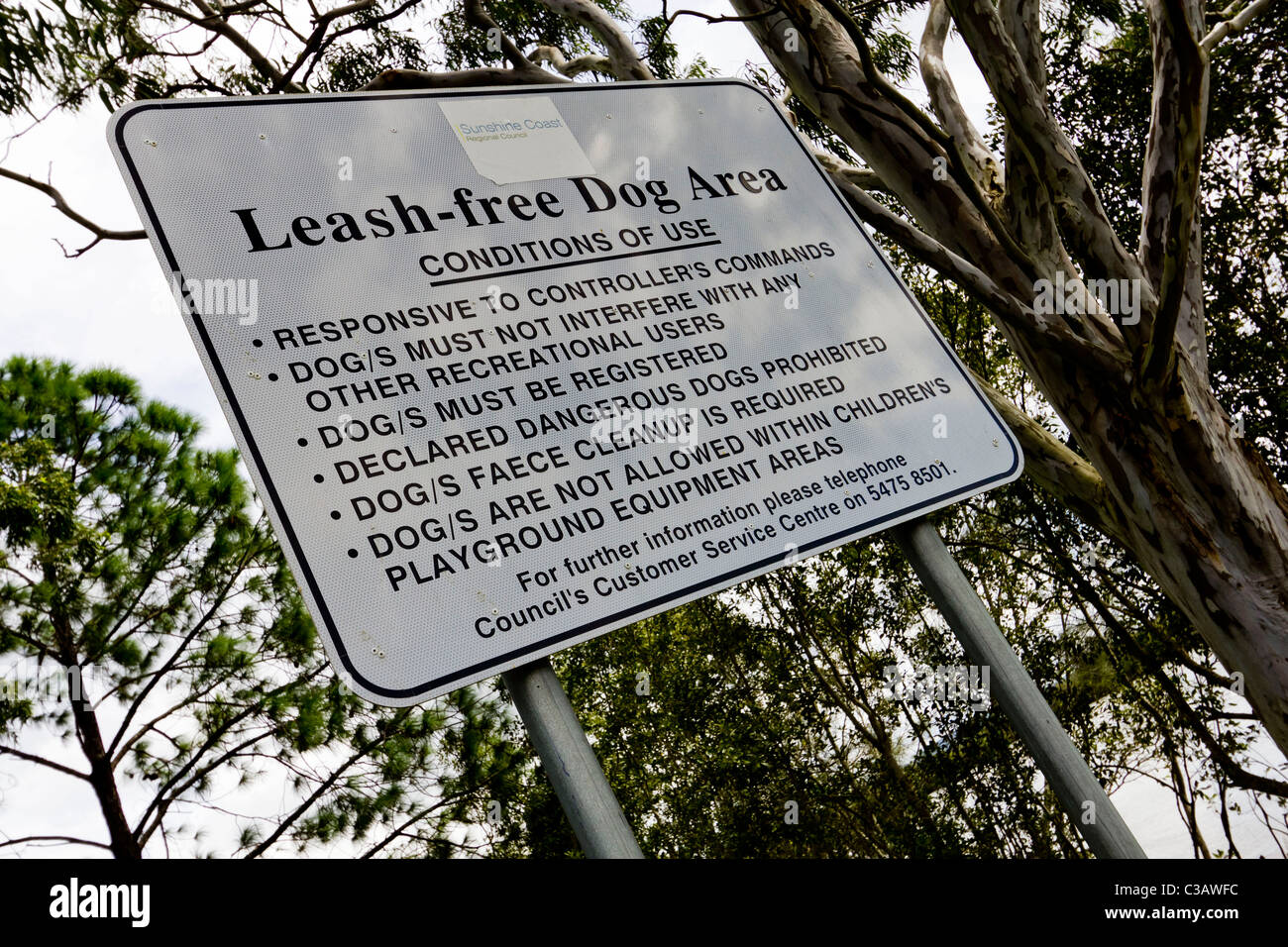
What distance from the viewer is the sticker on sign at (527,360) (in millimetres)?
1002

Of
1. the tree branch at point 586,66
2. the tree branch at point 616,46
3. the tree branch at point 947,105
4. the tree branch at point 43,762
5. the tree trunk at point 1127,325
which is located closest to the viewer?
the tree trunk at point 1127,325

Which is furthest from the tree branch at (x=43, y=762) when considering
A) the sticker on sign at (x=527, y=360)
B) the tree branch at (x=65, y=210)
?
the sticker on sign at (x=527, y=360)

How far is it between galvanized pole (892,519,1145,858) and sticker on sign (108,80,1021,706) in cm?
7

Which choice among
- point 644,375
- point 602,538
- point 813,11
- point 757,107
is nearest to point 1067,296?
point 813,11

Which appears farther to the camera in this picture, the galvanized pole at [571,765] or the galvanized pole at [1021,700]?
the galvanized pole at [1021,700]

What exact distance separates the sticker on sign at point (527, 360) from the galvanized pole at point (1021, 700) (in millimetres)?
75

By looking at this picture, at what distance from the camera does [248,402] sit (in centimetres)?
100

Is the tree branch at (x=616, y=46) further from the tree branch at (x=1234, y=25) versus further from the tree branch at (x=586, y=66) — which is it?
the tree branch at (x=1234, y=25)

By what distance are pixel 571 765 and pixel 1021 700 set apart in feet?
2.10

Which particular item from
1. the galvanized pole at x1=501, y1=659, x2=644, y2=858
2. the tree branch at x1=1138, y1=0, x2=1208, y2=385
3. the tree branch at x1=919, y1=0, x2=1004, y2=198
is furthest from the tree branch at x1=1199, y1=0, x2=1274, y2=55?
the galvanized pole at x1=501, y1=659, x2=644, y2=858

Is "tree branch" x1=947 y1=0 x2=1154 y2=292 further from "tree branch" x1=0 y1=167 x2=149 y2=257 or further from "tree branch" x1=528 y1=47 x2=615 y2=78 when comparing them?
"tree branch" x1=0 y1=167 x2=149 y2=257

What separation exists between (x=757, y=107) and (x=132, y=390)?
5.91 meters

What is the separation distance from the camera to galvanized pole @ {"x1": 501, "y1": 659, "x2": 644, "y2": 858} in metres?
0.92

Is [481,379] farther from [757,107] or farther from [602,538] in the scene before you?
[757,107]
